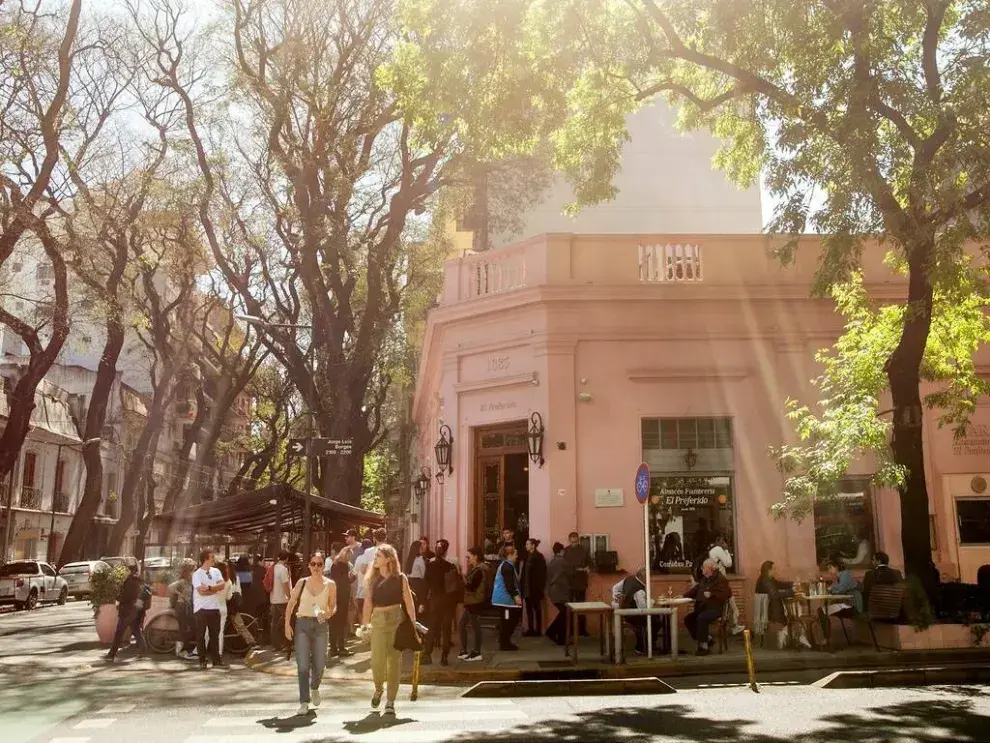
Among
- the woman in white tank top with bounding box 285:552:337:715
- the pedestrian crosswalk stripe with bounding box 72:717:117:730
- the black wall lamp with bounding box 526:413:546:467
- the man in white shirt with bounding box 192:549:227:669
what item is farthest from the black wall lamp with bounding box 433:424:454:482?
the pedestrian crosswalk stripe with bounding box 72:717:117:730

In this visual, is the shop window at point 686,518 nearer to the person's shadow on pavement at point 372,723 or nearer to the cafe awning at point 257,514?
the cafe awning at point 257,514

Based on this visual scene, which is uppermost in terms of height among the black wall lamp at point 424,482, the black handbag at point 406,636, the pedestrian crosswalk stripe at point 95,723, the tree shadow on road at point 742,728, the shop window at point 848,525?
the black wall lamp at point 424,482

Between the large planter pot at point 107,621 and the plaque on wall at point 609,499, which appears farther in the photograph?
the large planter pot at point 107,621

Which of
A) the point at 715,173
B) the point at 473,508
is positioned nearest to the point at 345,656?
the point at 473,508

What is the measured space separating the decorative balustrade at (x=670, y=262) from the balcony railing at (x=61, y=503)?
38567 mm

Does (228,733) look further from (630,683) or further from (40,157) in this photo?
(40,157)

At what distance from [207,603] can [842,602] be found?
973cm

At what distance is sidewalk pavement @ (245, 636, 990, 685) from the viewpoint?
12.7 meters

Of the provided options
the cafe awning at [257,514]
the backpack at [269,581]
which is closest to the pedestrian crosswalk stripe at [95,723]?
the backpack at [269,581]

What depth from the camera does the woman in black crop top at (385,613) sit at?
9930mm

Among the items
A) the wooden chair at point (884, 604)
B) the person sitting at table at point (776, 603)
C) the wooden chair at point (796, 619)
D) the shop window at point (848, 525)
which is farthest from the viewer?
the shop window at point (848, 525)

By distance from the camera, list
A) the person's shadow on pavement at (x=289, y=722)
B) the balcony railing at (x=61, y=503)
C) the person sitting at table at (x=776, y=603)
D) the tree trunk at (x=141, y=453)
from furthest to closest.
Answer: the balcony railing at (x=61, y=503), the tree trunk at (x=141, y=453), the person sitting at table at (x=776, y=603), the person's shadow on pavement at (x=289, y=722)

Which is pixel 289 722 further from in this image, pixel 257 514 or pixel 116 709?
pixel 257 514

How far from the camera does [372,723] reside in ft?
30.5
